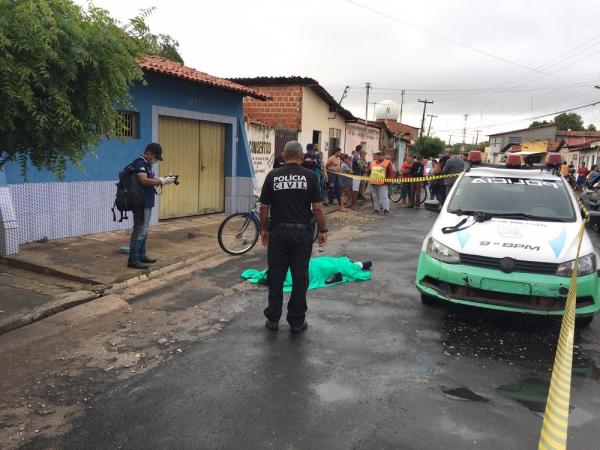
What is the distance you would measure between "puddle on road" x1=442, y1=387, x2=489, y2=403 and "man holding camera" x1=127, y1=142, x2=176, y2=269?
4.59 metres

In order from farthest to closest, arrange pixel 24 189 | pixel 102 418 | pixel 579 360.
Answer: pixel 24 189 → pixel 579 360 → pixel 102 418

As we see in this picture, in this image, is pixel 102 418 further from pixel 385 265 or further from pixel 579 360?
pixel 385 265

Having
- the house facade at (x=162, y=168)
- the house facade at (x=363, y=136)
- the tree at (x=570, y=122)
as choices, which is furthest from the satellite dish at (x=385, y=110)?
the tree at (x=570, y=122)

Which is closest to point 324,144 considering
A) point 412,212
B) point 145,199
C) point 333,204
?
point 333,204

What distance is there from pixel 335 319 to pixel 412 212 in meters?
11.0

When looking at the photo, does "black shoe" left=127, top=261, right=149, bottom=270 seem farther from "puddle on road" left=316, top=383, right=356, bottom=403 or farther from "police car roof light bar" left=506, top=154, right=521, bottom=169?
"police car roof light bar" left=506, top=154, right=521, bottom=169

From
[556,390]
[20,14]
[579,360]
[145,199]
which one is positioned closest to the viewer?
[556,390]

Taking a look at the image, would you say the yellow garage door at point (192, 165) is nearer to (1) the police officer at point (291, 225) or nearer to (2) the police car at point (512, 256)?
(1) the police officer at point (291, 225)

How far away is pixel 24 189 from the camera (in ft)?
24.8

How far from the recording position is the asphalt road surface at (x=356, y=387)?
10.2ft

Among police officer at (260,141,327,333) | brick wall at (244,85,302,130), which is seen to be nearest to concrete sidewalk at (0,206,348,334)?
police officer at (260,141,327,333)

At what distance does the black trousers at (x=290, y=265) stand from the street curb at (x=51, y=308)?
229cm

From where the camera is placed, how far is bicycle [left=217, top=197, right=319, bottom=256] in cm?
829

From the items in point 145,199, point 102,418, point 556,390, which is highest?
point 145,199
